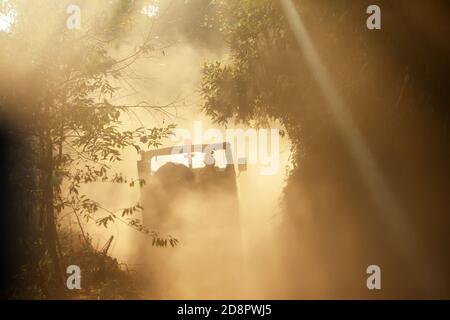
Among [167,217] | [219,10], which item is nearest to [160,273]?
[167,217]

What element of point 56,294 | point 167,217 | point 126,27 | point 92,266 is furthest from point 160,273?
point 126,27

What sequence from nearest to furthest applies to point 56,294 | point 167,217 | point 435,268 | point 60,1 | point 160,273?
point 60,1, point 56,294, point 435,268, point 160,273, point 167,217

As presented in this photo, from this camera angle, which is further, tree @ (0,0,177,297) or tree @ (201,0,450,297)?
tree @ (201,0,450,297)

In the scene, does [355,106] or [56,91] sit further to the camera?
[355,106]

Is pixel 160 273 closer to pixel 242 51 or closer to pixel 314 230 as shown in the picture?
pixel 314 230

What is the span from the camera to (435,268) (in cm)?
704

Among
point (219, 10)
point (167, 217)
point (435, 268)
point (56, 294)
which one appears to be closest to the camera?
point (56, 294)

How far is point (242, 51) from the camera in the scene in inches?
419

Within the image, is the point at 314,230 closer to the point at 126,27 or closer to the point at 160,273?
the point at 160,273

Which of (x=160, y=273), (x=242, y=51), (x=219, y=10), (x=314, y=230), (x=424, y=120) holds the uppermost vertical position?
(x=219, y=10)

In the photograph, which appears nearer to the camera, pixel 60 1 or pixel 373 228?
pixel 60 1

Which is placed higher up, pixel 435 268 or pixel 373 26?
pixel 373 26

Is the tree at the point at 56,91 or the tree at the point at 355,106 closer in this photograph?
the tree at the point at 56,91

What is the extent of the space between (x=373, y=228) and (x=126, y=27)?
16.9ft
